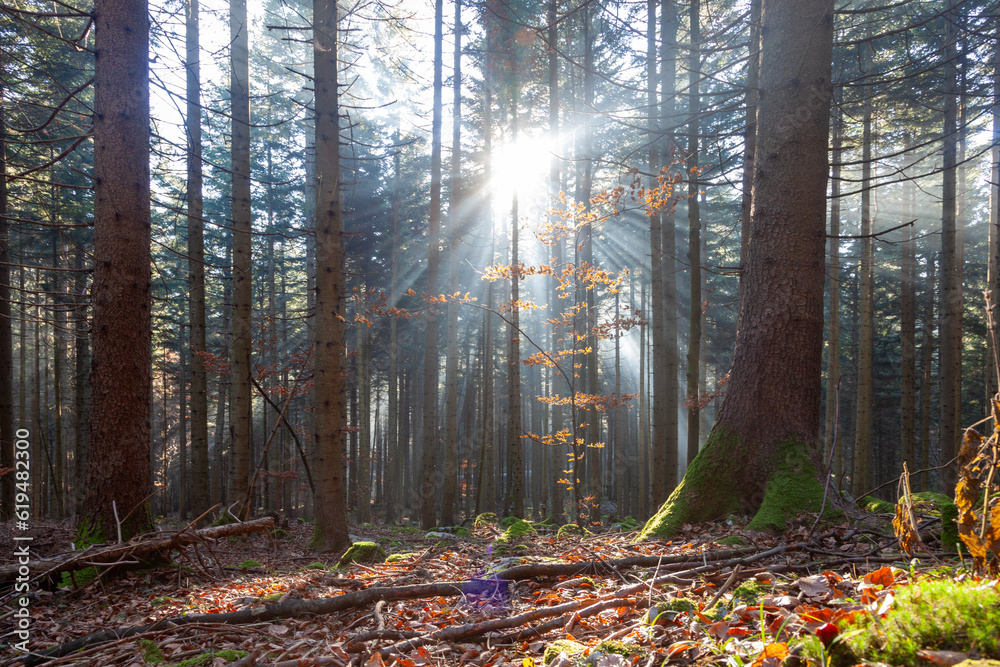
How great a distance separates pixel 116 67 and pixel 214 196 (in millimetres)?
18941

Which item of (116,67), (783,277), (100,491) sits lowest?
(100,491)

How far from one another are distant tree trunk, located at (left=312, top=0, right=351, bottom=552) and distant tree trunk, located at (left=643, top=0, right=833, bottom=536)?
3.70 meters

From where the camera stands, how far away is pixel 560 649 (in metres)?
2.03

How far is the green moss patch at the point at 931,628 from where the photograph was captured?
52.1 inches

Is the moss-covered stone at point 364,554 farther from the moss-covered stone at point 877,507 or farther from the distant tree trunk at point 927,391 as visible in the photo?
the distant tree trunk at point 927,391

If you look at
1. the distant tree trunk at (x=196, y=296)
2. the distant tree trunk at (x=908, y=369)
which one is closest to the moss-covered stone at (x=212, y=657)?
the distant tree trunk at (x=196, y=296)

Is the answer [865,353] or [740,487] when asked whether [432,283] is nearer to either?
[740,487]

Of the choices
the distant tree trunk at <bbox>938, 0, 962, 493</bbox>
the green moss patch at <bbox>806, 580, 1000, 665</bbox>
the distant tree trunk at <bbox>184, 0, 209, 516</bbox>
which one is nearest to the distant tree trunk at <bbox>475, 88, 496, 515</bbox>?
the distant tree trunk at <bbox>184, 0, 209, 516</bbox>

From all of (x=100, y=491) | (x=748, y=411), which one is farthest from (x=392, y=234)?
(x=748, y=411)

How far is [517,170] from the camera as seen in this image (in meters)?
11.8

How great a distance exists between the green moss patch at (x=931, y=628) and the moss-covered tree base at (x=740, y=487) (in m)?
2.62

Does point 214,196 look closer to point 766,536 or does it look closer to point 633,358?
point 766,536

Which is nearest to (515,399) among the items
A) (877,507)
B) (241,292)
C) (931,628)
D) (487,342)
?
(487,342)

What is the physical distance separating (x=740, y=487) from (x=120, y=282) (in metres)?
6.19
